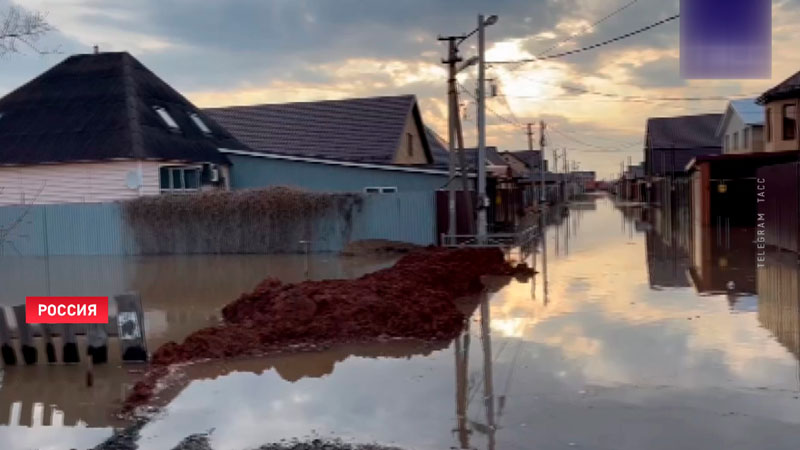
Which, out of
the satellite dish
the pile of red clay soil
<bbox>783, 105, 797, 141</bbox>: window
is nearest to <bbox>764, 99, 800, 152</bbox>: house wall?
<bbox>783, 105, 797, 141</bbox>: window

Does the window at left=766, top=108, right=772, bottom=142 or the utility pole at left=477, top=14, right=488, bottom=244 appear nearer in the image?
the utility pole at left=477, top=14, right=488, bottom=244

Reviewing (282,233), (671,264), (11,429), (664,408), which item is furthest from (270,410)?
(282,233)

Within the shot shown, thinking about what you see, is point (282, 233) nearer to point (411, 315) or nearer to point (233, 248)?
point (233, 248)

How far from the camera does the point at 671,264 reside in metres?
20.1

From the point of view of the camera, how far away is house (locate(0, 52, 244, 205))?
3191cm

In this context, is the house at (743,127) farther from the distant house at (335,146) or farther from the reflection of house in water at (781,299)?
the reflection of house in water at (781,299)

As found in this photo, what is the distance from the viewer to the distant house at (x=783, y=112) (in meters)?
Result: 34.3

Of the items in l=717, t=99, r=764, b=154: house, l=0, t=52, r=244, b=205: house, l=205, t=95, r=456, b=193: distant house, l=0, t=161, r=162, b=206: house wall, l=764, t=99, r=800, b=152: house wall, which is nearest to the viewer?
l=205, t=95, r=456, b=193: distant house

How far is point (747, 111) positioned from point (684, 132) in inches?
920

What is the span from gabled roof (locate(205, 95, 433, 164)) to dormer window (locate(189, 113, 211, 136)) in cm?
303

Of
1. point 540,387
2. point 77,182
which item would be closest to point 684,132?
point 77,182

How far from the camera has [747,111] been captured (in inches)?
1794

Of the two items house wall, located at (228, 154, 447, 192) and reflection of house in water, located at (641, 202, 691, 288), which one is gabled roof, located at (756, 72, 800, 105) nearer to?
reflection of house in water, located at (641, 202, 691, 288)

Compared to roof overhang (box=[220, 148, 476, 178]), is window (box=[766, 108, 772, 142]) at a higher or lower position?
higher
